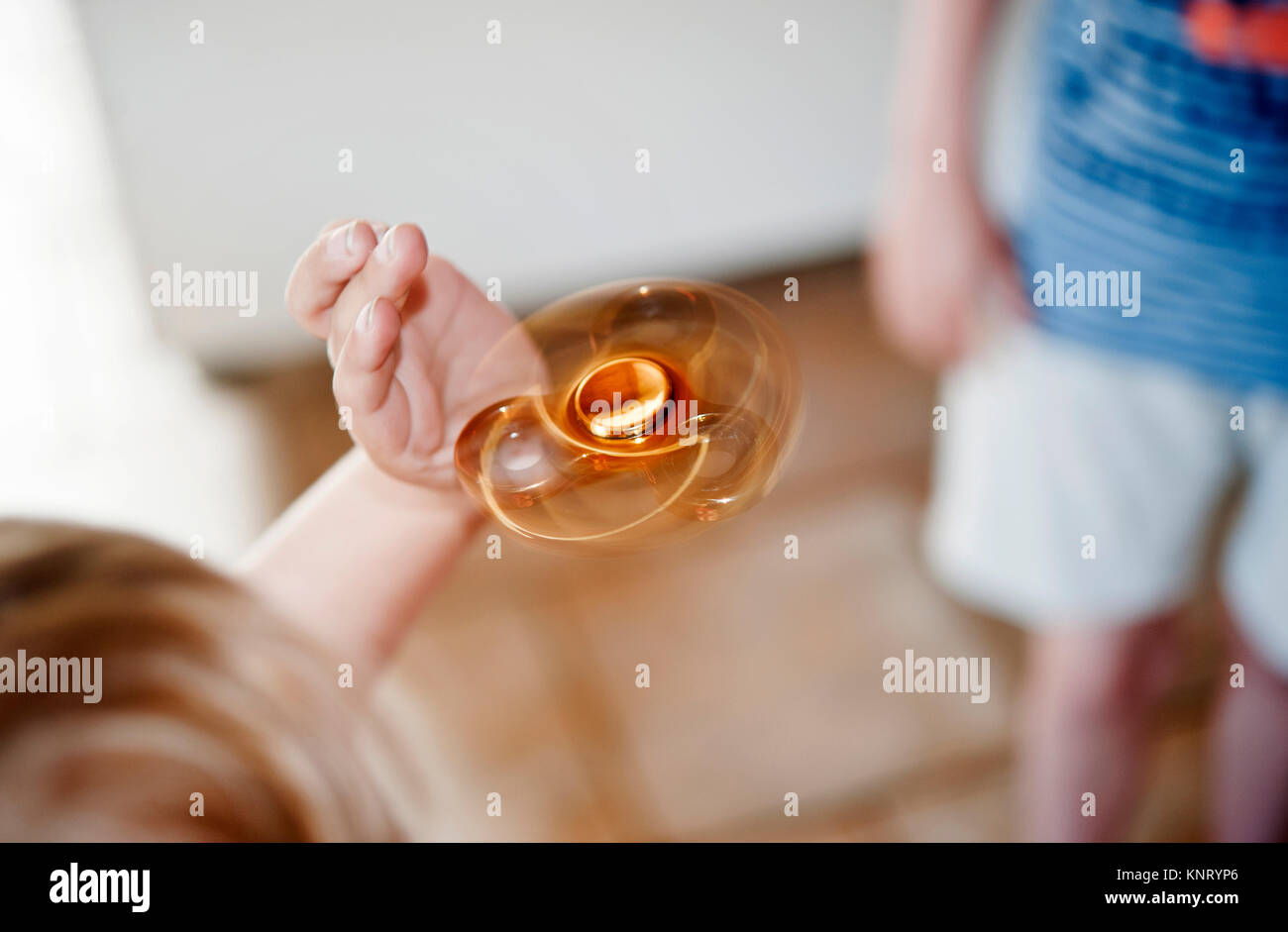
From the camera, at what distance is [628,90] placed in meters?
1.28

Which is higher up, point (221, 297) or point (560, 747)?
point (221, 297)

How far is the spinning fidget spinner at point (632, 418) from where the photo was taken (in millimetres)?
317

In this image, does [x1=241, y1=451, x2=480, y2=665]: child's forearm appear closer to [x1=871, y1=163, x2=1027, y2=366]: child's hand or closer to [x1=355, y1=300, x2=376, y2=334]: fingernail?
[x1=355, y1=300, x2=376, y2=334]: fingernail

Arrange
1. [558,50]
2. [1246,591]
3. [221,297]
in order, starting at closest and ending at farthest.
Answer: [1246,591]
[558,50]
[221,297]

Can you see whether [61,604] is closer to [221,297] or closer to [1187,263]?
[1187,263]

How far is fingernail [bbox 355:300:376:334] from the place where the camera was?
0.29m

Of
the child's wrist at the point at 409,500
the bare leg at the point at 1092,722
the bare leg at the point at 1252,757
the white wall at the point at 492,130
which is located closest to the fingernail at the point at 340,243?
the child's wrist at the point at 409,500

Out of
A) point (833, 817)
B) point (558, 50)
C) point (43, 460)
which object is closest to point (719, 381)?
point (833, 817)

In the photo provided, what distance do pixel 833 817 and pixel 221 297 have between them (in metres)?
1.03

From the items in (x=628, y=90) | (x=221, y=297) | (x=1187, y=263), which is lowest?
(x=1187, y=263)

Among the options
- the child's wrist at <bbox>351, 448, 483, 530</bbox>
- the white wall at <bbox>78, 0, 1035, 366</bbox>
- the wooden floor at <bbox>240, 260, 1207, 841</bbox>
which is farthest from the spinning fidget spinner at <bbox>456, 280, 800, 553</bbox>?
the white wall at <bbox>78, 0, 1035, 366</bbox>

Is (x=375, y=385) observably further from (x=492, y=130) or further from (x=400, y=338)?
(x=492, y=130)

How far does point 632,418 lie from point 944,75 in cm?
48

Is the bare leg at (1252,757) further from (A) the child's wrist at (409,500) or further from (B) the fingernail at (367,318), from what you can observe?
(B) the fingernail at (367,318)
